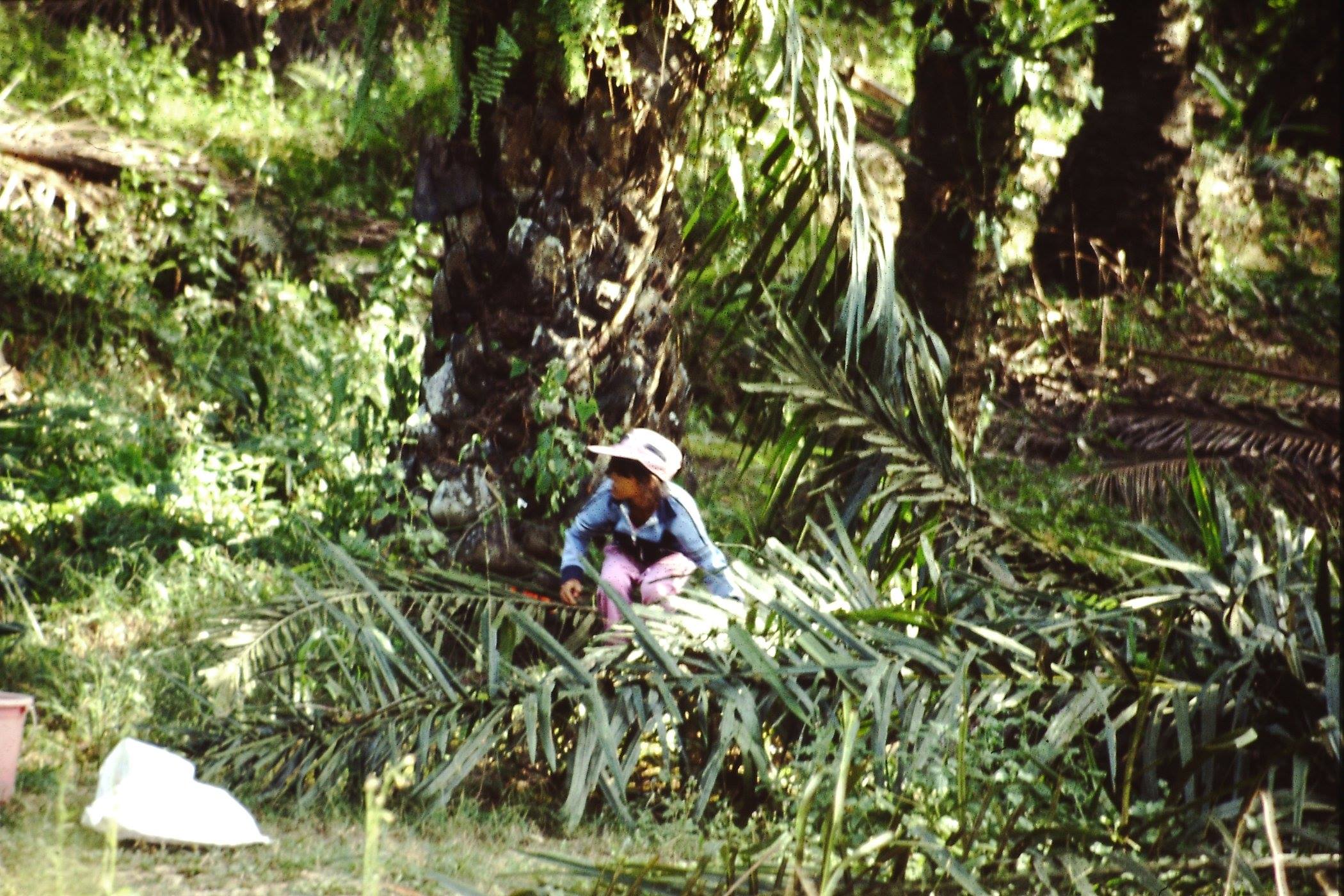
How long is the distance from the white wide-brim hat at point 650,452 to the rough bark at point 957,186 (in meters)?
1.88

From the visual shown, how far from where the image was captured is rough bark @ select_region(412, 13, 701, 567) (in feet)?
14.3

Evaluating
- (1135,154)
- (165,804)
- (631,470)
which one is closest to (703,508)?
(631,470)

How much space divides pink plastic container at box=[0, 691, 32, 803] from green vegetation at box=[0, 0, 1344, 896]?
0.10 meters

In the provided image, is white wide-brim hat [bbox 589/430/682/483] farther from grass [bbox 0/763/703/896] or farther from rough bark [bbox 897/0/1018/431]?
rough bark [bbox 897/0/1018/431]

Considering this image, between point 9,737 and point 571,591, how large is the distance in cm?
164

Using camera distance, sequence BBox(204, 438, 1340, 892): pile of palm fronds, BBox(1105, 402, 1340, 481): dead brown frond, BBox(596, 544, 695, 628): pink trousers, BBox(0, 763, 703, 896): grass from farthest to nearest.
Result: BBox(1105, 402, 1340, 481): dead brown frond, BBox(596, 544, 695, 628): pink trousers, BBox(0, 763, 703, 896): grass, BBox(204, 438, 1340, 892): pile of palm fronds

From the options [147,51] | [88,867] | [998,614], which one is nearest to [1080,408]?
[998,614]

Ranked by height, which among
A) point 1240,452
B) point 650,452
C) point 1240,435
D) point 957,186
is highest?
point 957,186

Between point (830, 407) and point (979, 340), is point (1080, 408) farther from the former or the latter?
point (830, 407)

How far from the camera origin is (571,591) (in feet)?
13.9

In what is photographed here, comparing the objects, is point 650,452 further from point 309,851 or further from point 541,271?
point 309,851

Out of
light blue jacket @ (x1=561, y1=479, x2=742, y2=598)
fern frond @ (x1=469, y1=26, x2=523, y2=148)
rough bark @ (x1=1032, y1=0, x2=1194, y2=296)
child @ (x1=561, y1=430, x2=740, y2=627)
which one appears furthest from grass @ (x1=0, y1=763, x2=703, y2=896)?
rough bark @ (x1=1032, y1=0, x2=1194, y2=296)

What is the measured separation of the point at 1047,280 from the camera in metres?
9.38

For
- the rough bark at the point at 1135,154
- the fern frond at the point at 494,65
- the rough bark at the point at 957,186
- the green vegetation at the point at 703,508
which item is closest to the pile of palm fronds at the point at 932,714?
the green vegetation at the point at 703,508
